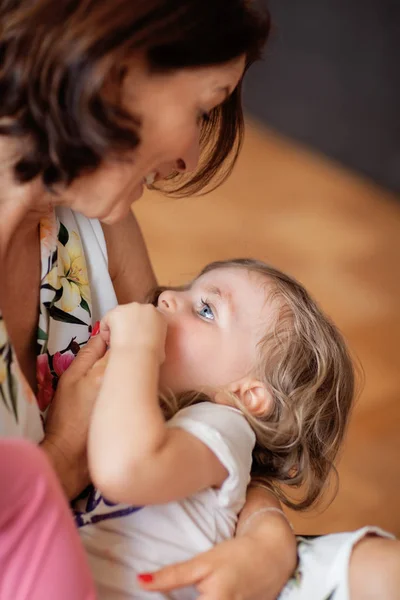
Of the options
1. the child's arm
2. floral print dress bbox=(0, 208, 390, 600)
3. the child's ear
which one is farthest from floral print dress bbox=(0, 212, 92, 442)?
the child's ear

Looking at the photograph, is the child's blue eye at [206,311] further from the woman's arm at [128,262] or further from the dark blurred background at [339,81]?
the dark blurred background at [339,81]

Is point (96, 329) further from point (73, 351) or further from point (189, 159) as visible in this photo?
point (189, 159)

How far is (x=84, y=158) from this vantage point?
3.34ft

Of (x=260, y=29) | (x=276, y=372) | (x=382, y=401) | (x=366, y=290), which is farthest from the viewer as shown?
(x=366, y=290)

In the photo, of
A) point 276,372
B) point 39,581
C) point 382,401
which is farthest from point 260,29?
point 382,401

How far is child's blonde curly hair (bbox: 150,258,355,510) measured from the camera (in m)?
1.23

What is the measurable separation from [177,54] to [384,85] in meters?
2.54

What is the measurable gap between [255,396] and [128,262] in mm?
316

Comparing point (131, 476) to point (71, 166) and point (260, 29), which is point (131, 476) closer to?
point (71, 166)

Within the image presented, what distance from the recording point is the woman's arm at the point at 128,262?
1.38 metres

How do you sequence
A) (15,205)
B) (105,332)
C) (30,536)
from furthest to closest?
(105,332) < (15,205) < (30,536)

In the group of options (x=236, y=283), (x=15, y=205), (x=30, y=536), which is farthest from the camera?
(x=236, y=283)

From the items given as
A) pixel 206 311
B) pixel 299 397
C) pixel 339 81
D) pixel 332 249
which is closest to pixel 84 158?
pixel 206 311

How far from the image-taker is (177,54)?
3.27 feet
